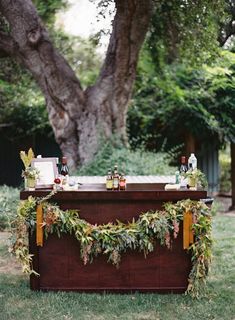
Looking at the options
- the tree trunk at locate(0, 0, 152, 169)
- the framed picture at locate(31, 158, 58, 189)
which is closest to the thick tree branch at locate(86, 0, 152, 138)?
the tree trunk at locate(0, 0, 152, 169)

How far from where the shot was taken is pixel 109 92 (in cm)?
840

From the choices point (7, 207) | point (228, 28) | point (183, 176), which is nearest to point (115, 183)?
point (183, 176)

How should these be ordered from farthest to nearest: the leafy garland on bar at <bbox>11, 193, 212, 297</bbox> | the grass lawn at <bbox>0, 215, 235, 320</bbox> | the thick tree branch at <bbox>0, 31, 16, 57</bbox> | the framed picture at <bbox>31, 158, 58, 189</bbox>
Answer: the thick tree branch at <bbox>0, 31, 16, 57</bbox>
the framed picture at <bbox>31, 158, 58, 189</bbox>
the leafy garland on bar at <bbox>11, 193, 212, 297</bbox>
the grass lawn at <bbox>0, 215, 235, 320</bbox>

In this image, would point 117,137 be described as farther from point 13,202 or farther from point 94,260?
point 94,260

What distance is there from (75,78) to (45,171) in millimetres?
4462

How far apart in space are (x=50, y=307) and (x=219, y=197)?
8.64 m

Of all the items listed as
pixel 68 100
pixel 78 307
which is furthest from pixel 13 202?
pixel 78 307

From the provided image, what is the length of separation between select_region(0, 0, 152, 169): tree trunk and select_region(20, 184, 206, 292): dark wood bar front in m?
4.37

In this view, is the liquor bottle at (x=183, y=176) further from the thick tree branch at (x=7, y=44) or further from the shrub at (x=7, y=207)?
the thick tree branch at (x=7, y=44)

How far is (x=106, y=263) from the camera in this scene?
4016 millimetres

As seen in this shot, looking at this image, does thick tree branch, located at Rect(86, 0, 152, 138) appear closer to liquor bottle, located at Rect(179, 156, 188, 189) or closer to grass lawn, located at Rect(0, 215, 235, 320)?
liquor bottle, located at Rect(179, 156, 188, 189)

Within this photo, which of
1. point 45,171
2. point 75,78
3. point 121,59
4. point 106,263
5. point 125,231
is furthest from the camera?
point 75,78

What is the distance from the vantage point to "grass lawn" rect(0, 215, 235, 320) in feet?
11.6

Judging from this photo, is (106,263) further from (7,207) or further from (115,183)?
(7,207)
